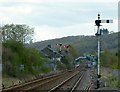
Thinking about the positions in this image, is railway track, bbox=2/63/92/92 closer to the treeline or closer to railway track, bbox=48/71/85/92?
railway track, bbox=48/71/85/92

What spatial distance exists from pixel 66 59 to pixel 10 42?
84.7 metres

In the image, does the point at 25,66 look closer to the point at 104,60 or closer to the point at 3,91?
the point at 3,91

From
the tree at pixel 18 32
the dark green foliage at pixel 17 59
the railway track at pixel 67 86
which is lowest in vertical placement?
the railway track at pixel 67 86

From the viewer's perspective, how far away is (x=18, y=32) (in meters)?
89.5

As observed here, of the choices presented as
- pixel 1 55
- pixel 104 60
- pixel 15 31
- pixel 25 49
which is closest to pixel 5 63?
pixel 1 55

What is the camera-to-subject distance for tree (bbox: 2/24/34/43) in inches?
3321

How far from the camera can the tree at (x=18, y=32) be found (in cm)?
8436

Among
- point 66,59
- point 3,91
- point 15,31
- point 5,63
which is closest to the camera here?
point 3,91

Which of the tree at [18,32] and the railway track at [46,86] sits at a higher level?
the tree at [18,32]

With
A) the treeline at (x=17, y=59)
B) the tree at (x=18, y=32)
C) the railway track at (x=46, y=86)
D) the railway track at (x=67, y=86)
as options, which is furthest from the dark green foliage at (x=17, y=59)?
the tree at (x=18, y=32)

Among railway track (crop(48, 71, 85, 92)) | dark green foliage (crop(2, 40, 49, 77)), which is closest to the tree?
dark green foliage (crop(2, 40, 49, 77))

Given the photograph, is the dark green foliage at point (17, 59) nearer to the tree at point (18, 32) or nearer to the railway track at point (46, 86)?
the railway track at point (46, 86)

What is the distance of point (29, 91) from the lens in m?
29.0

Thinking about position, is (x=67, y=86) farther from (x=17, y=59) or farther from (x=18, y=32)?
(x=18, y=32)
